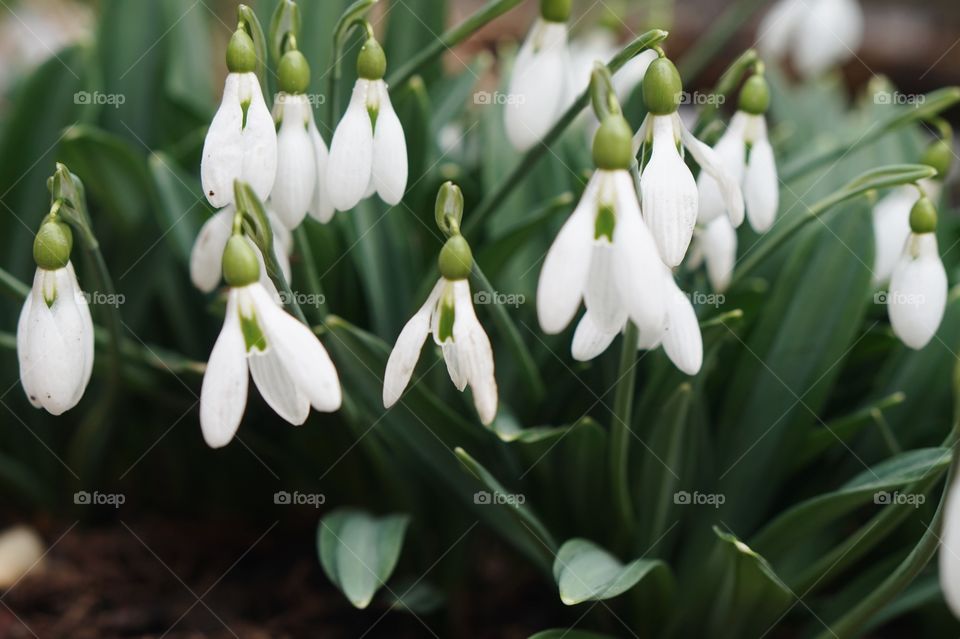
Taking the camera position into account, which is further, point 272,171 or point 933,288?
point 933,288

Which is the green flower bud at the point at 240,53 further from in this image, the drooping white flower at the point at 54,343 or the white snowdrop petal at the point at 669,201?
the white snowdrop petal at the point at 669,201

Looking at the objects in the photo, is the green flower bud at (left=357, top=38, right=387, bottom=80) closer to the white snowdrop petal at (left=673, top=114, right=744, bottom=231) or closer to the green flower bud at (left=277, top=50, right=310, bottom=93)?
the green flower bud at (left=277, top=50, right=310, bottom=93)

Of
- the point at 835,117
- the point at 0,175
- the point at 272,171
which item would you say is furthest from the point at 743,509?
the point at 0,175

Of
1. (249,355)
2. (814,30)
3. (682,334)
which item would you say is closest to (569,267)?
(682,334)

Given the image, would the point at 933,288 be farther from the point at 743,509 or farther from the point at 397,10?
the point at 397,10

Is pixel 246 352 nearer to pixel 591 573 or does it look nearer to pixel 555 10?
pixel 591 573

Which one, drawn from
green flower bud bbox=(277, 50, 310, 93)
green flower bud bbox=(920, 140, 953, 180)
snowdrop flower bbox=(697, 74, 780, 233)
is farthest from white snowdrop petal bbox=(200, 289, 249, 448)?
green flower bud bbox=(920, 140, 953, 180)
